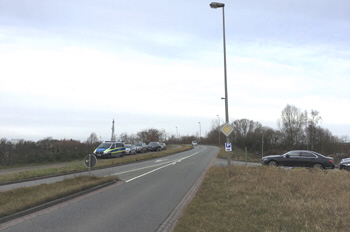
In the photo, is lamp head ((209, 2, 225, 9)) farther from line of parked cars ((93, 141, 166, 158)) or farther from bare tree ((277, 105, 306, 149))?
bare tree ((277, 105, 306, 149))

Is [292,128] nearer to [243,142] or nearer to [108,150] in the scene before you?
[243,142]

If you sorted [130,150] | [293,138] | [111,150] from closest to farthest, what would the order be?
[111,150] → [130,150] → [293,138]

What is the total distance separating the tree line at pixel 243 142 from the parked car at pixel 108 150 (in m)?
2.95

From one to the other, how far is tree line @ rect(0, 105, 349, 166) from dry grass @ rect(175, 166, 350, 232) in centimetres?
1888

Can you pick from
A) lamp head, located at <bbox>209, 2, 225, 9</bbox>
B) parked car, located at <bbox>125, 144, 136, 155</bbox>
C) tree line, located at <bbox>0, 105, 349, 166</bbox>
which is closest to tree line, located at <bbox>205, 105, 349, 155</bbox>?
tree line, located at <bbox>0, 105, 349, 166</bbox>

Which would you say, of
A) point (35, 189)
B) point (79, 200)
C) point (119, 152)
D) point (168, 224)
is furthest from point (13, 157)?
point (168, 224)

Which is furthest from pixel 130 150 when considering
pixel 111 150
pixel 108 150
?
pixel 108 150

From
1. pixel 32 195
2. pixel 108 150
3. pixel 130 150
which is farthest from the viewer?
pixel 130 150

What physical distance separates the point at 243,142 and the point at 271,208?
3057 inches

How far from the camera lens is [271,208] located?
7305 millimetres

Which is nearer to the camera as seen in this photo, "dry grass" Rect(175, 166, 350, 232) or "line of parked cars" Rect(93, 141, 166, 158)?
"dry grass" Rect(175, 166, 350, 232)

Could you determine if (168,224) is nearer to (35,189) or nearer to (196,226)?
(196,226)

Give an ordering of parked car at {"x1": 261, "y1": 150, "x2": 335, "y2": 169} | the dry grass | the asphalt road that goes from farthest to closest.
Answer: parked car at {"x1": 261, "y1": 150, "x2": 335, "y2": 169} → the asphalt road → the dry grass

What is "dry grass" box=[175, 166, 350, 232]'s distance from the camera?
5883mm
